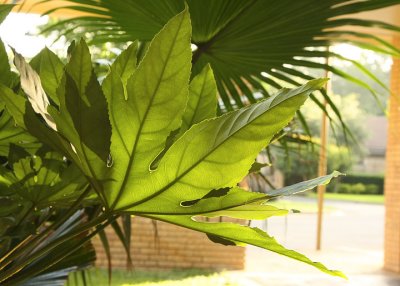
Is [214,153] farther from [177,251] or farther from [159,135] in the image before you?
[177,251]

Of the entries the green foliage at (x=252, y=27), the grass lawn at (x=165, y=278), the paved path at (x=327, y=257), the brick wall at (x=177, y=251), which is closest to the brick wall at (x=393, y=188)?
the paved path at (x=327, y=257)

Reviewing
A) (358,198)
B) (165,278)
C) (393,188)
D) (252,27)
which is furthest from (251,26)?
(358,198)

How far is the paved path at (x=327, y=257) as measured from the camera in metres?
6.46

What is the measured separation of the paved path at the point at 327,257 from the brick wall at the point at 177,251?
0.95 feet

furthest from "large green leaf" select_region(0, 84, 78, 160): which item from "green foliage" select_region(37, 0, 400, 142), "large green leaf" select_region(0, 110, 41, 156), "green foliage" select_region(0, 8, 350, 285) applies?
"green foliage" select_region(37, 0, 400, 142)

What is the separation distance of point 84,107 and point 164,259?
22.1 feet

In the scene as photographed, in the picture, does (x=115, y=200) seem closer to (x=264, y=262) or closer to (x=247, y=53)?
(x=247, y=53)

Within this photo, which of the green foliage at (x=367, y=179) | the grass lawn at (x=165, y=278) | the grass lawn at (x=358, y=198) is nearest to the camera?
the grass lawn at (x=165, y=278)

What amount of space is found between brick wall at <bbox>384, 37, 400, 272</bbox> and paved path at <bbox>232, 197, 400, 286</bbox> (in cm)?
24

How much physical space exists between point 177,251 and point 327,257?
2832 millimetres

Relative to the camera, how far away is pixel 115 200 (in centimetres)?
40

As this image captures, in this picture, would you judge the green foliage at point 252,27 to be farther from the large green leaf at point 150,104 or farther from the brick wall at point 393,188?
the brick wall at point 393,188

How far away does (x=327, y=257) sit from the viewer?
895 centimetres

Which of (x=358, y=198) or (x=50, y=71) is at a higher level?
(x=50, y=71)
